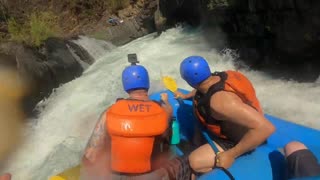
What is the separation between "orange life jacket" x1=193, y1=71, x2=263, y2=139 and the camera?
7.47 ft

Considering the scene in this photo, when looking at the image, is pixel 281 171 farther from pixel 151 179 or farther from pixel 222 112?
pixel 151 179

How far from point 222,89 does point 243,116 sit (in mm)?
183

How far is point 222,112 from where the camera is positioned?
221 cm

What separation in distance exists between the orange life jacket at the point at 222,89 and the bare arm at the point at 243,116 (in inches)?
2.2

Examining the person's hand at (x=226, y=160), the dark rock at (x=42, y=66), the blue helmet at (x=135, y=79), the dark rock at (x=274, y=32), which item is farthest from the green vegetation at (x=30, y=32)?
the person's hand at (x=226, y=160)

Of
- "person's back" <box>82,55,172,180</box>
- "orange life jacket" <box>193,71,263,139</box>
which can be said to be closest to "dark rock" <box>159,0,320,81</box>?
"orange life jacket" <box>193,71,263,139</box>

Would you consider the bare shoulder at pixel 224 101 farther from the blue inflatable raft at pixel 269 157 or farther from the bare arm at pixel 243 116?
the blue inflatable raft at pixel 269 157

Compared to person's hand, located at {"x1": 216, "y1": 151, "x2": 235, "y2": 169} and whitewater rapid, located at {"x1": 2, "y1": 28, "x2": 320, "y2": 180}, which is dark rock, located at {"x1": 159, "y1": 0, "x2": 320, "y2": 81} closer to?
whitewater rapid, located at {"x1": 2, "y1": 28, "x2": 320, "y2": 180}

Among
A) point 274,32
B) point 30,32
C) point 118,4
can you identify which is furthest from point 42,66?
point 118,4

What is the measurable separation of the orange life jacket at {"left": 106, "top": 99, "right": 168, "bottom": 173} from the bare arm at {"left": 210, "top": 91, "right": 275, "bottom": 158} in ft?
1.04

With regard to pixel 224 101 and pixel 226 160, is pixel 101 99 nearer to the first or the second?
pixel 226 160

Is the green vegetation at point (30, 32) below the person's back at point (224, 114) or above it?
below

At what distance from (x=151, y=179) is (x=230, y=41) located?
18.2 ft

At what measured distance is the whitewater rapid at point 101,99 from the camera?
4754mm
